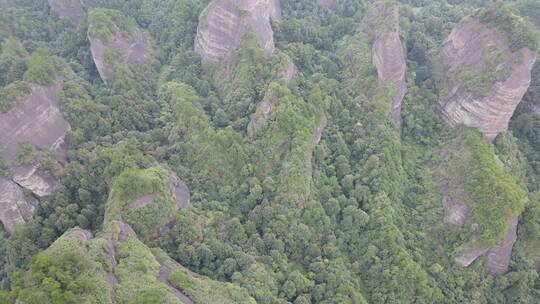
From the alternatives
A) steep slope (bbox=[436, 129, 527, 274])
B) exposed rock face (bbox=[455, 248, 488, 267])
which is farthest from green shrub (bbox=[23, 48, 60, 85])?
exposed rock face (bbox=[455, 248, 488, 267])

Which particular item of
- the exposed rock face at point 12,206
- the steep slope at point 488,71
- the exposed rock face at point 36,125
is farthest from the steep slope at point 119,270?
the steep slope at point 488,71

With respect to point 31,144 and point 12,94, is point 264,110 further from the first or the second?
point 12,94

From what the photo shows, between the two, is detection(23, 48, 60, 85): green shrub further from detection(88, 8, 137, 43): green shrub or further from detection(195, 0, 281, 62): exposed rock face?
detection(195, 0, 281, 62): exposed rock face

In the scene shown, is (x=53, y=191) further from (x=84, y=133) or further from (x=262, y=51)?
(x=262, y=51)

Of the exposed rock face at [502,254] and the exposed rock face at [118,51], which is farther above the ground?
the exposed rock face at [118,51]

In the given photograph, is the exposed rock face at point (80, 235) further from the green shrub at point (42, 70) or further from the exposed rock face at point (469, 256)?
the exposed rock face at point (469, 256)

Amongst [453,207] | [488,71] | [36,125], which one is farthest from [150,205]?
[488,71]
